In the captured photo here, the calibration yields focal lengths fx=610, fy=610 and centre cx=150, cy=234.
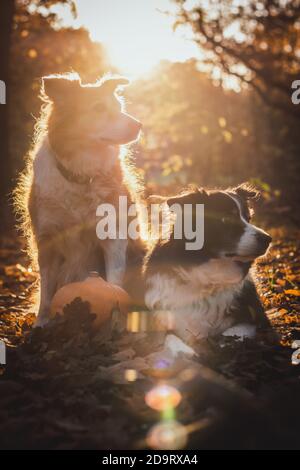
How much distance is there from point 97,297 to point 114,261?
3.07 ft

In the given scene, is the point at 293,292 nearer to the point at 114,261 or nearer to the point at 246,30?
the point at 114,261

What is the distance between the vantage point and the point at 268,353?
501 centimetres

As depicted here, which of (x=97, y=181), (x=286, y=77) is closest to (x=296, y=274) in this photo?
(x=97, y=181)

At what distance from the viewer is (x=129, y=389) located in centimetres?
428

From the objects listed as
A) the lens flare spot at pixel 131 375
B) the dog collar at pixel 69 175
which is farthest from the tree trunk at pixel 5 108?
the lens flare spot at pixel 131 375

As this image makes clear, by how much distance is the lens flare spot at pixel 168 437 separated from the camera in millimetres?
3393

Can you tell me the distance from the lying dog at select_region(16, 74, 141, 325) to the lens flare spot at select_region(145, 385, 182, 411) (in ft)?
8.31

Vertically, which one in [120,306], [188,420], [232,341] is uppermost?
[120,306]

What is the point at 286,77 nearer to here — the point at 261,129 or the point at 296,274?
the point at 261,129

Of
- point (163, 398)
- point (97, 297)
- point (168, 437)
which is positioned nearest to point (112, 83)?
point (97, 297)

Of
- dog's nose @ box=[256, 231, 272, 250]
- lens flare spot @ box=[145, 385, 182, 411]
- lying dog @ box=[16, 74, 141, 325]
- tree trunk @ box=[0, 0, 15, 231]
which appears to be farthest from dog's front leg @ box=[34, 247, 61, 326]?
tree trunk @ box=[0, 0, 15, 231]

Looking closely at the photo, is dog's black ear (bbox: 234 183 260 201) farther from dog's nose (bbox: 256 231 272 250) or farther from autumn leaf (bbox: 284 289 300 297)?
autumn leaf (bbox: 284 289 300 297)

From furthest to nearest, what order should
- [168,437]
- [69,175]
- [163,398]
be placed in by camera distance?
[69,175]
[163,398]
[168,437]

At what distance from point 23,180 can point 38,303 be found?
1532 millimetres
